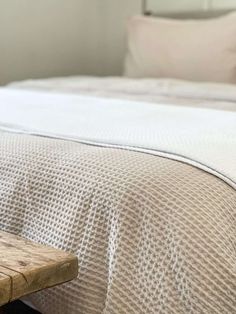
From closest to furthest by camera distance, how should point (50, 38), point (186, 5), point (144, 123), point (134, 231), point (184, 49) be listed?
point (134, 231) < point (144, 123) < point (184, 49) < point (186, 5) < point (50, 38)

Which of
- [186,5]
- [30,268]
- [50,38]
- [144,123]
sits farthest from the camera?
[50,38]

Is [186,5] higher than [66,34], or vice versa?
[186,5]

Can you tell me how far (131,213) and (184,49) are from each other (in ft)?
5.53

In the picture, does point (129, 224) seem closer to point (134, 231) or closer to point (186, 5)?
point (134, 231)

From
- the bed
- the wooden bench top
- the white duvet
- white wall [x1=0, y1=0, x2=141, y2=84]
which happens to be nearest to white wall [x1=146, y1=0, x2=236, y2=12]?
white wall [x1=0, y1=0, x2=141, y2=84]

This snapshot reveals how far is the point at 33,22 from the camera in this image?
9.81ft

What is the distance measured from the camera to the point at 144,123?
4.59 feet

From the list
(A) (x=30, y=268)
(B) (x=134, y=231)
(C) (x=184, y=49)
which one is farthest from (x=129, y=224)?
(C) (x=184, y=49)

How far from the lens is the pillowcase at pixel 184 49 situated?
2387mm

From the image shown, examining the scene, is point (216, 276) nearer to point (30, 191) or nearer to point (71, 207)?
point (71, 207)

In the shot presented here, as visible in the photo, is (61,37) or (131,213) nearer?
(131,213)

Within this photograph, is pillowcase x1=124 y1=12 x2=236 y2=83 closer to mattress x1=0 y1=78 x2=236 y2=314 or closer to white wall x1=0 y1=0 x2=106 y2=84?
white wall x1=0 y1=0 x2=106 y2=84

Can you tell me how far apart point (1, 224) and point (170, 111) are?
2.26 feet

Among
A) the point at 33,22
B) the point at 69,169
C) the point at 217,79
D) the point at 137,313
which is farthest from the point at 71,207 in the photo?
the point at 33,22
